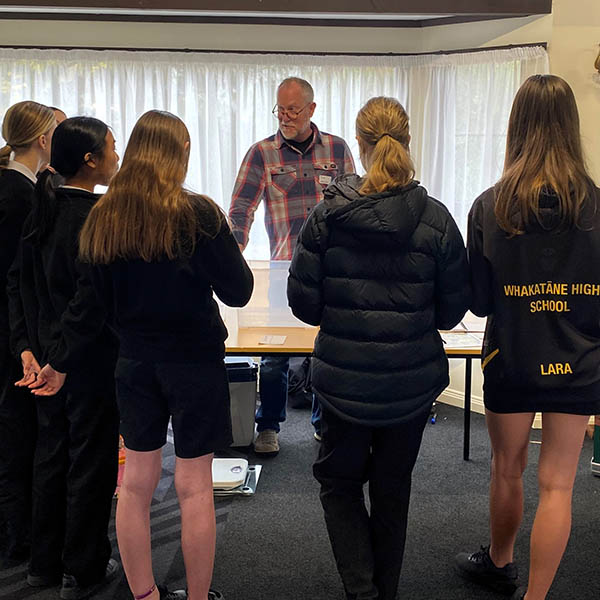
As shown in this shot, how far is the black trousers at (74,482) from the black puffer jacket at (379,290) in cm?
73

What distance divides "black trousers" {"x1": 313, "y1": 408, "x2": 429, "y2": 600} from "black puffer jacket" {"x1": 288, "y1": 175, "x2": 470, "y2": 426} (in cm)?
9

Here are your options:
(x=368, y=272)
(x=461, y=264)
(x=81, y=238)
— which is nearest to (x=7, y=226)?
(x=81, y=238)

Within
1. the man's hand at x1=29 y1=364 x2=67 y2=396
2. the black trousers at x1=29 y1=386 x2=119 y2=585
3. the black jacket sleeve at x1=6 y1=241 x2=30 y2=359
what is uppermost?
the black jacket sleeve at x1=6 y1=241 x2=30 y2=359

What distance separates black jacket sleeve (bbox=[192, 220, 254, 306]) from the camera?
1755mm

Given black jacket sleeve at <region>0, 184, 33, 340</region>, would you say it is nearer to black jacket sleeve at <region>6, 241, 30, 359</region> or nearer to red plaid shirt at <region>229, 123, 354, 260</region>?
black jacket sleeve at <region>6, 241, 30, 359</region>

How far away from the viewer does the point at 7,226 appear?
2246mm

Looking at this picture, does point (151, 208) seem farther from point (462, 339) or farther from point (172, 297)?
point (462, 339)

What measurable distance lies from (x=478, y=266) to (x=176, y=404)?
2.86 ft

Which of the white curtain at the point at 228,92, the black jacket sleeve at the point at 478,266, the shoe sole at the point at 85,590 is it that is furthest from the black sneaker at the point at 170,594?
the white curtain at the point at 228,92

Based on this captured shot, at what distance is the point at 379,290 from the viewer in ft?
5.91

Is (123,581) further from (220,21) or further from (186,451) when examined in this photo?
(220,21)

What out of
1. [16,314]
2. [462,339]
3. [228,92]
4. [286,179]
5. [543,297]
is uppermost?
[228,92]

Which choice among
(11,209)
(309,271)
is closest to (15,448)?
(11,209)

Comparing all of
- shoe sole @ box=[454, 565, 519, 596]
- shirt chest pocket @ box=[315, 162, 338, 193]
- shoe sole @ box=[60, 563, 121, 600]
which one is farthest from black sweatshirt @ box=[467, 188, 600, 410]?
shirt chest pocket @ box=[315, 162, 338, 193]
